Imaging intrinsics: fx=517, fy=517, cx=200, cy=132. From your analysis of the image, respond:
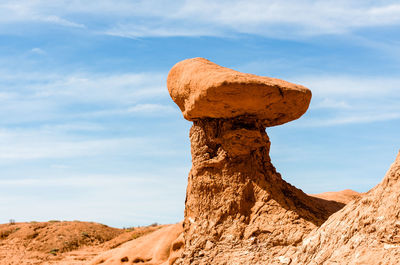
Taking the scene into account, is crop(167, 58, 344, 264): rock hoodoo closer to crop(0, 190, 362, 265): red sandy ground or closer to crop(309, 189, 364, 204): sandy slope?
crop(309, 189, 364, 204): sandy slope

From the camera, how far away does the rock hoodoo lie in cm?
891

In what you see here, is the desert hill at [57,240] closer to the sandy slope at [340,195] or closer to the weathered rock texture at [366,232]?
the sandy slope at [340,195]

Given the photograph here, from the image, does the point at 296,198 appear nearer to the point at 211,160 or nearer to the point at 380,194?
the point at 211,160

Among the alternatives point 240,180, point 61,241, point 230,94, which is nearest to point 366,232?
point 240,180

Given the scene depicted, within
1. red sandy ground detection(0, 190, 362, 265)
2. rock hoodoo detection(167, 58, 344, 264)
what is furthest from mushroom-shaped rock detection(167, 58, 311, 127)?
red sandy ground detection(0, 190, 362, 265)

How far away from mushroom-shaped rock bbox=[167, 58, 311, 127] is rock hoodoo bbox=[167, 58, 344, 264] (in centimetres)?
2

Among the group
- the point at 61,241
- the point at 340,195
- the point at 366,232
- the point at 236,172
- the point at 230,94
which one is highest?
the point at 230,94

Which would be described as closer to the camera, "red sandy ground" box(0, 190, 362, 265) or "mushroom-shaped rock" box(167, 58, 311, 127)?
"mushroom-shaped rock" box(167, 58, 311, 127)

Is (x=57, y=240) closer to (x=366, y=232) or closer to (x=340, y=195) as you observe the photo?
(x=340, y=195)

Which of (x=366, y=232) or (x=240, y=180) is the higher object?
(x=240, y=180)

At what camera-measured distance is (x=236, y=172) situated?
31.1ft

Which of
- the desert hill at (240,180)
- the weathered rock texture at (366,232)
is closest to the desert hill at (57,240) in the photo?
the desert hill at (240,180)

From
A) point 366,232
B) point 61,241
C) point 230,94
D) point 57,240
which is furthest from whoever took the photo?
point 57,240

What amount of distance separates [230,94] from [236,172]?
1.51 m
